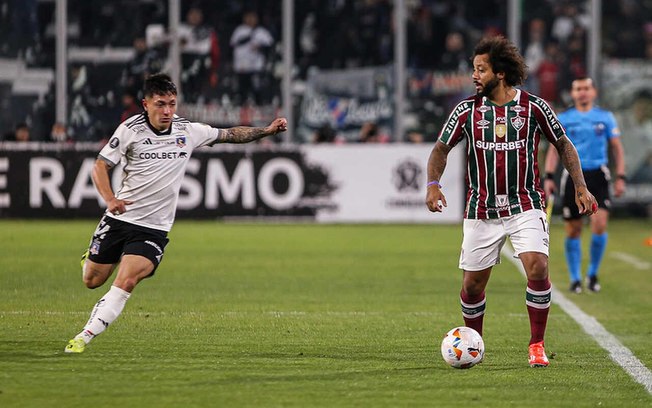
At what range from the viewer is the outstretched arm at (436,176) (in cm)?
888

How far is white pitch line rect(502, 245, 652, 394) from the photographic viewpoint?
8.64 m

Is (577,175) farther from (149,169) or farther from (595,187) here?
(595,187)

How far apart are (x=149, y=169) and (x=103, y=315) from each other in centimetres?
117

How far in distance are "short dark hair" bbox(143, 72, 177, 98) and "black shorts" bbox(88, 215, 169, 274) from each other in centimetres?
92

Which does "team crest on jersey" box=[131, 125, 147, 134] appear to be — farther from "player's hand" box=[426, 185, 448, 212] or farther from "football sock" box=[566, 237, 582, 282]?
"football sock" box=[566, 237, 582, 282]

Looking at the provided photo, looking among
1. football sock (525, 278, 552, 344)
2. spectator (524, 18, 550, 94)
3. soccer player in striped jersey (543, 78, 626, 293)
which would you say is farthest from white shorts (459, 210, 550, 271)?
spectator (524, 18, 550, 94)

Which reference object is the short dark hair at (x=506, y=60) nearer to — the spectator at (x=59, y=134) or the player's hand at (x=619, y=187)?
the player's hand at (x=619, y=187)

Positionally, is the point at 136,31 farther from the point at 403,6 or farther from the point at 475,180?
the point at 475,180

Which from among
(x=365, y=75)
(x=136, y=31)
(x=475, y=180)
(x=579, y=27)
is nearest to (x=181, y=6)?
(x=136, y=31)

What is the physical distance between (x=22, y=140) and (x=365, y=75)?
7.08m

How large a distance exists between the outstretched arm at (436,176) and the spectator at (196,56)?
61.1 ft

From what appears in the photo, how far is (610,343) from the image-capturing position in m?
10.4

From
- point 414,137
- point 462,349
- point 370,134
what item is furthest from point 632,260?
point 462,349

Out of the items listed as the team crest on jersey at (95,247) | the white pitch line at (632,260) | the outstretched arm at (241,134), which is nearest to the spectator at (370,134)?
the white pitch line at (632,260)
